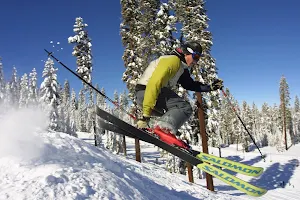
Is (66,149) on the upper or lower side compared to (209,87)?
lower

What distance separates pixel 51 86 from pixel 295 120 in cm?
10861

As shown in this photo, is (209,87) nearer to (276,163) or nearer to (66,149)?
(66,149)

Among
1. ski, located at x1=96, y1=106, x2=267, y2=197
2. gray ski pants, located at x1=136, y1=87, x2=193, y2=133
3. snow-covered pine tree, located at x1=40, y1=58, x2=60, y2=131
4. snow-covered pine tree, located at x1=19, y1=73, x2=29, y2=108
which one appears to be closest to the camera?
gray ski pants, located at x1=136, y1=87, x2=193, y2=133

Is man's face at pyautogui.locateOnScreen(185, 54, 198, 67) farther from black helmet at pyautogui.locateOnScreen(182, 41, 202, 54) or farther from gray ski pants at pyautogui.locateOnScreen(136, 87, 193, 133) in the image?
gray ski pants at pyautogui.locateOnScreen(136, 87, 193, 133)

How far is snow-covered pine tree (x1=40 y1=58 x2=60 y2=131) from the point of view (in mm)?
35181

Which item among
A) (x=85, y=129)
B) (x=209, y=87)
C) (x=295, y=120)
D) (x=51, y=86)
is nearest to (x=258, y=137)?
(x=295, y=120)

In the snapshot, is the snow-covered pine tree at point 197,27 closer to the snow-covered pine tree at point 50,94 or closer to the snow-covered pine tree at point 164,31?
the snow-covered pine tree at point 164,31

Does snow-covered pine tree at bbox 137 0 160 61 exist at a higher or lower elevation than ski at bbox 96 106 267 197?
higher

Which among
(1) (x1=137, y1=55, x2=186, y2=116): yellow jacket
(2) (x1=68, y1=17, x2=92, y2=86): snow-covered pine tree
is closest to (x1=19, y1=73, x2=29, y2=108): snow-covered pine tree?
(2) (x1=68, y1=17, x2=92, y2=86): snow-covered pine tree

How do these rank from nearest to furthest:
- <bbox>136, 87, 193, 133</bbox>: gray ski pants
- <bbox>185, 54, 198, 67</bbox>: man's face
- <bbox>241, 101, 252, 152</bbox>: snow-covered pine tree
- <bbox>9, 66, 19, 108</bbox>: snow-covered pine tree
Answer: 1. <bbox>185, 54, 198, 67</bbox>: man's face
2. <bbox>136, 87, 193, 133</bbox>: gray ski pants
3. <bbox>241, 101, 252, 152</bbox>: snow-covered pine tree
4. <bbox>9, 66, 19, 108</bbox>: snow-covered pine tree

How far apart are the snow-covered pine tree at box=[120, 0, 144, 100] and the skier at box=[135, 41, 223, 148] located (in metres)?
19.9

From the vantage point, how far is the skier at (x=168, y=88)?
17.6 feet

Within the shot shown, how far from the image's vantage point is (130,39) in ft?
88.9

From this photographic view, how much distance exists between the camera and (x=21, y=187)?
Answer: 4.37m
